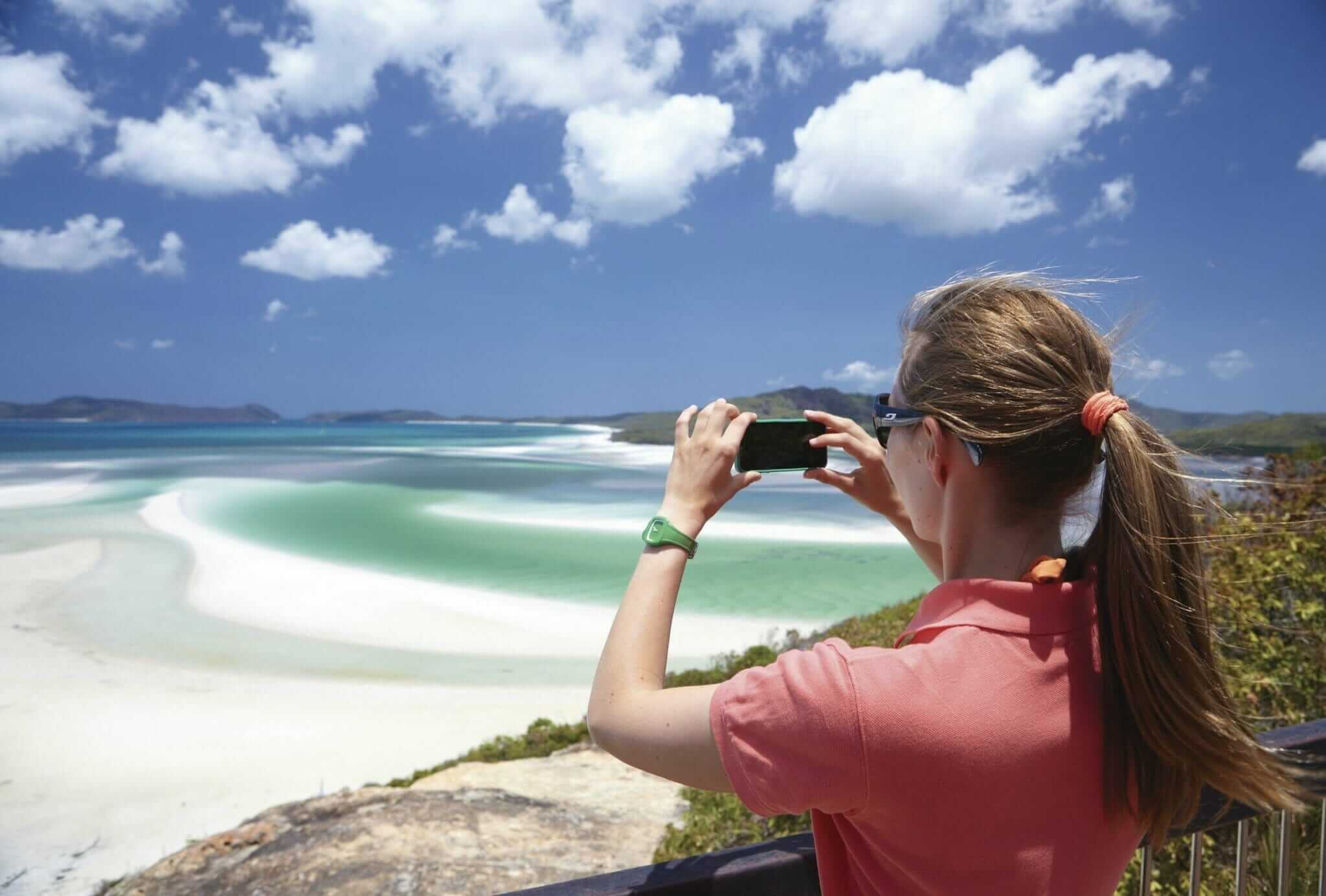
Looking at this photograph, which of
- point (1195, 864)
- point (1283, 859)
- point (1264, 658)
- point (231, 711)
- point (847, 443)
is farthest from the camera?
point (231, 711)

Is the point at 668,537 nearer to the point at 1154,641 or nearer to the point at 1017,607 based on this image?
the point at 1017,607

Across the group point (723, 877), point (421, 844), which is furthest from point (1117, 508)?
point (421, 844)

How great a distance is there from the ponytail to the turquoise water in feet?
33.3

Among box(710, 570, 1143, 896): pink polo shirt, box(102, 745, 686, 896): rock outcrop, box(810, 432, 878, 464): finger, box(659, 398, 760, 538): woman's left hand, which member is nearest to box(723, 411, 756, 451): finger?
box(659, 398, 760, 538): woman's left hand

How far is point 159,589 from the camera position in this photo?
15.5m

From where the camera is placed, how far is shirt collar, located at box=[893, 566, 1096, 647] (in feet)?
3.69

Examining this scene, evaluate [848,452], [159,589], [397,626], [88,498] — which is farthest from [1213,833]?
[88,498]

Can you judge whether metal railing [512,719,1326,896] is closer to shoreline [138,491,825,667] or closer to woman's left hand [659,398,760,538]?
woman's left hand [659,398,760,538]

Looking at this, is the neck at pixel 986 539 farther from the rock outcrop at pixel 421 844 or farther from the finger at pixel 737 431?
the rock outcrop at pixel 421 844

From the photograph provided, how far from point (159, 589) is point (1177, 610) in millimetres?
17383

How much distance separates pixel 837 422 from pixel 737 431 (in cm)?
40

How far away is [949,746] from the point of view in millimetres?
1012

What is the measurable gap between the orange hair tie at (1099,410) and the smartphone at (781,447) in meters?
0.51

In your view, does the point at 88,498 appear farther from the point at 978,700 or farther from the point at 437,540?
the point at 978,700
